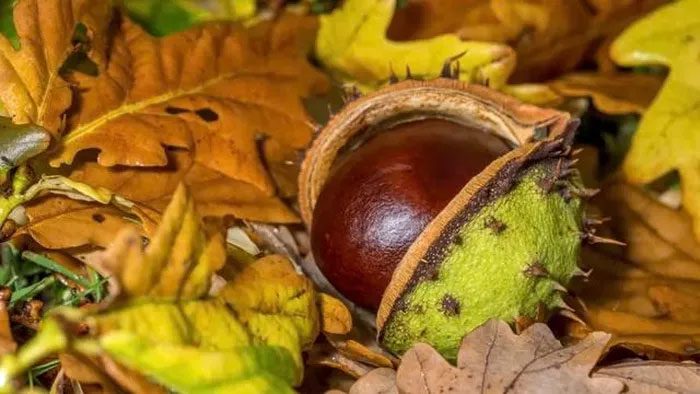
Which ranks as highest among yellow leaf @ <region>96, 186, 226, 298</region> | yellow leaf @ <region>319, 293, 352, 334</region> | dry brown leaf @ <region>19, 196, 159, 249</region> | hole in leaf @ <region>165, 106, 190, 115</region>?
yellow leaf @ <region>96, 186, 226, 298</region>

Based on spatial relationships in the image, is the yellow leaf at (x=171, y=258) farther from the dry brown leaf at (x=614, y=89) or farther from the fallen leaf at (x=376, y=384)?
the dry brown leaf at (x=614, y=89)

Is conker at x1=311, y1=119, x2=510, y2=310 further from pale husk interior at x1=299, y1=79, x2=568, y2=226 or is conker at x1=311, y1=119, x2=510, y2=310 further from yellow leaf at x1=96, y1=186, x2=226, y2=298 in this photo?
yellow leaf at x1=96, y1=186, x2=226, y2=298

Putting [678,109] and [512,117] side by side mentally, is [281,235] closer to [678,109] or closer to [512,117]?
[512,117]

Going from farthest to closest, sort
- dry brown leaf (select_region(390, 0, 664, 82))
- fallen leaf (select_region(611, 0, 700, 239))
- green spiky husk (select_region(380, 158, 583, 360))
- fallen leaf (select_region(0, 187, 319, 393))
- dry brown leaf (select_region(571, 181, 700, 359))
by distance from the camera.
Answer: dry brown leaf (select_region(390, 0, 664, 82)) → fallen leaf (select_region(611, 0, 700, 239)) → dry brown leaf (select_region(571, 181, 700, 359)) → green spiky husk (select_region(380, 158, 583, 360)) → fallen leaf (select_region(0, 187, 319, 393))

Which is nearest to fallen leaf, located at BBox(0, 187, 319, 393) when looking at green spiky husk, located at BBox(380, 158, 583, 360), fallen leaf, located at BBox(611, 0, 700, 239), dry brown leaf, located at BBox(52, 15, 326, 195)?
green spiky husk, located at BBox(380, 158, 583, 360)

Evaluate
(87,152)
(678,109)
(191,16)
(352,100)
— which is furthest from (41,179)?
(678,109)

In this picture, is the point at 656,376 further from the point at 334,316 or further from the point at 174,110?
the point at 174,110

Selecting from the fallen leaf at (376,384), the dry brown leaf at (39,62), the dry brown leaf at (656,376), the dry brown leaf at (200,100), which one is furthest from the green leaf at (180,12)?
the dry brown leaf at (656,376)
